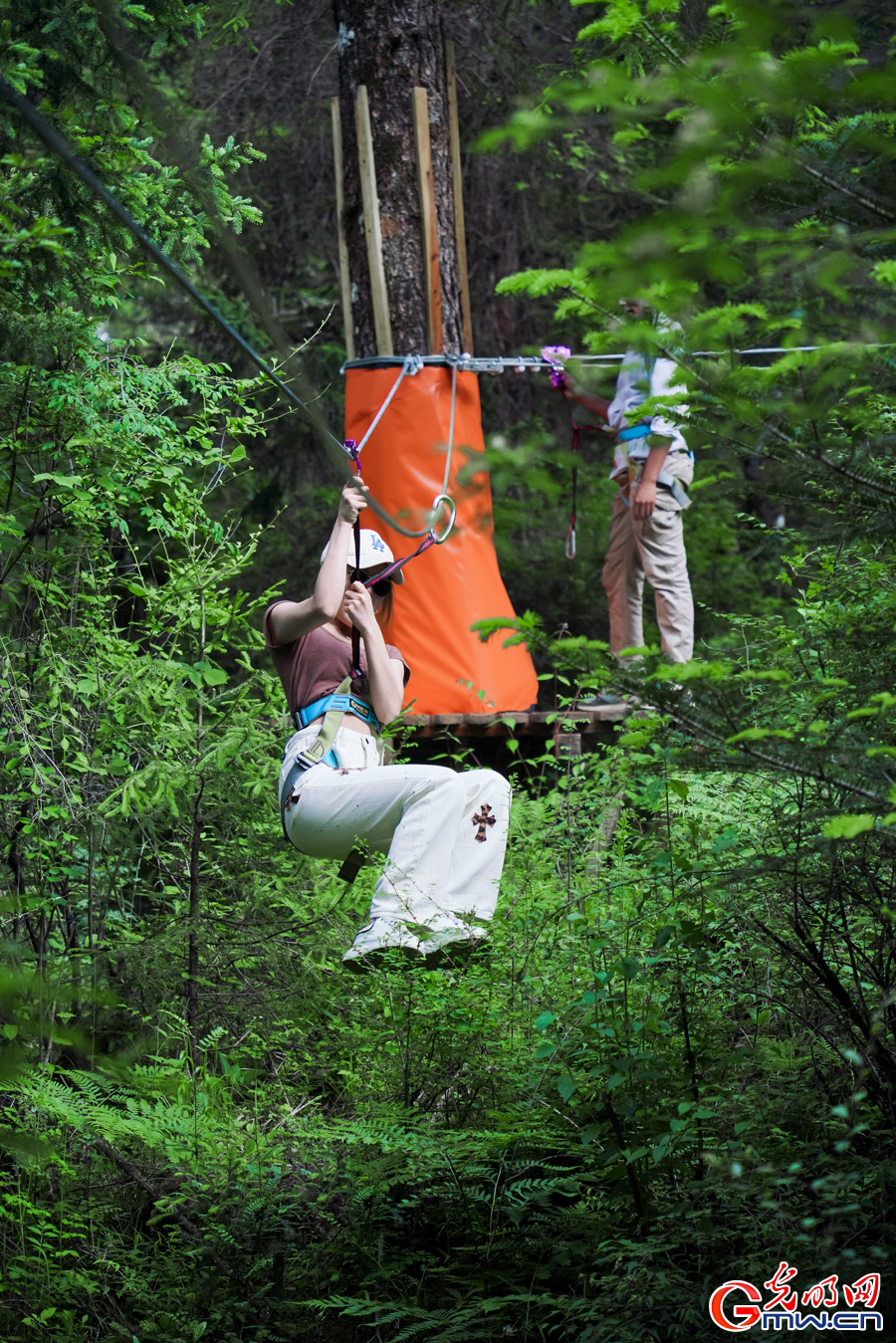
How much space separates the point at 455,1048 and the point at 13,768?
74.2 inches

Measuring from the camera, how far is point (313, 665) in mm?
4320

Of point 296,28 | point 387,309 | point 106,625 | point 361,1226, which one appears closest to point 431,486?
point 387,309

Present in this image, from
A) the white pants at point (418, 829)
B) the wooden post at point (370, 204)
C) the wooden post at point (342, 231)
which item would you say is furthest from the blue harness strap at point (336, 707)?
the wooden post at point (342, 231)

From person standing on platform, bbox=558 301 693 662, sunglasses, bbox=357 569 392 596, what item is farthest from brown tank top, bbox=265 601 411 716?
person standing on platform, bbox=558 301 693 662

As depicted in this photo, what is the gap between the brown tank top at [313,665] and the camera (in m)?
4.27

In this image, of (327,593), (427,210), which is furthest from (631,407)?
(327,593)

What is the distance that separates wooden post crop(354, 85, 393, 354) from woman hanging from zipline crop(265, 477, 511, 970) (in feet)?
10.7

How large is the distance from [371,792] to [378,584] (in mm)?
1014

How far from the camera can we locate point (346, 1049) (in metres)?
3.96

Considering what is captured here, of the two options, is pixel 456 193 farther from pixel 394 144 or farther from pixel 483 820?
pixel 483 820

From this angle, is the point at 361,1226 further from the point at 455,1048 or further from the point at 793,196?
the point at 793,196

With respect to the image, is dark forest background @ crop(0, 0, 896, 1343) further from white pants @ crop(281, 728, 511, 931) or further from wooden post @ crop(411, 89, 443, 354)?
wooden post @ crop(411, 89, 443, 354)

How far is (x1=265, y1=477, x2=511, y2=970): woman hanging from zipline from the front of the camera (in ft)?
12.1

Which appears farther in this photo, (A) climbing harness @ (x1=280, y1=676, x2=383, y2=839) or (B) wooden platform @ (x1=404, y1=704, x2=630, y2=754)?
(B) wooden platform @ (x1=404, y1=704, x2=630, y2=754)
